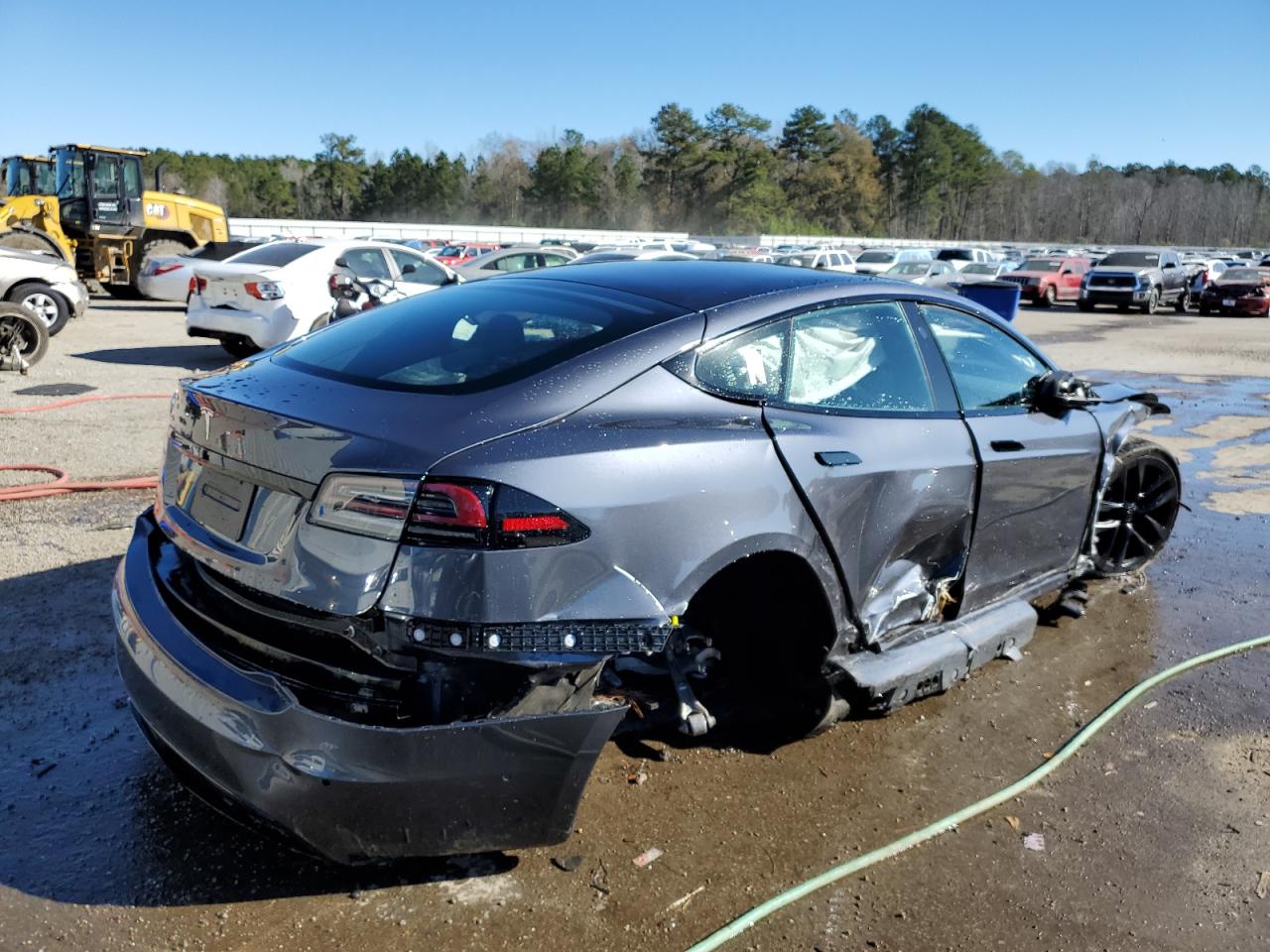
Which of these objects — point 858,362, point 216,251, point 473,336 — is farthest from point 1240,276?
point 473,336

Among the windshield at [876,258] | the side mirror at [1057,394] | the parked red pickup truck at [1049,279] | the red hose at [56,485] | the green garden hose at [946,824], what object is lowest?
the green garden hose at [946,824]

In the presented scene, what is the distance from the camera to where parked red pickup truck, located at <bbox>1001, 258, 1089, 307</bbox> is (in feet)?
103

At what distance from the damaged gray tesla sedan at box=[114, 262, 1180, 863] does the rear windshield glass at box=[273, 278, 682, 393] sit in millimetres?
15

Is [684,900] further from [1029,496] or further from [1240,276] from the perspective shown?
[1240,276]

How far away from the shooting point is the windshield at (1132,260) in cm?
3002

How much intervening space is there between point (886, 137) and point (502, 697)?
375 ft

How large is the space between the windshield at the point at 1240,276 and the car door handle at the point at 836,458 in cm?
3169

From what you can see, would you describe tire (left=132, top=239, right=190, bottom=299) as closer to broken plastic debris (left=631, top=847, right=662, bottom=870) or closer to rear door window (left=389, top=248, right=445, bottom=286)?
rear door window (left=389, top=248, right=445, bottom=286)

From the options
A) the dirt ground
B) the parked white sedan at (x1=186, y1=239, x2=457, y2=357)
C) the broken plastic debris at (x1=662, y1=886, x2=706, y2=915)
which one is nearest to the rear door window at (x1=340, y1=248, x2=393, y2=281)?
the parked white sedan at (x1=186, y1=239, x2=457, y2=357)

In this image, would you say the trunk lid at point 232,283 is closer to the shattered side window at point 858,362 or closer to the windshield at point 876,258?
the shattered side window at point 858,362

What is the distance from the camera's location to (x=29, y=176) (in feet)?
69.8

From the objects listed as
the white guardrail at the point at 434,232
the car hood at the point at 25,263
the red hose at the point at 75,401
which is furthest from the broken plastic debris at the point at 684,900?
the white guardrail at the point at 434,232

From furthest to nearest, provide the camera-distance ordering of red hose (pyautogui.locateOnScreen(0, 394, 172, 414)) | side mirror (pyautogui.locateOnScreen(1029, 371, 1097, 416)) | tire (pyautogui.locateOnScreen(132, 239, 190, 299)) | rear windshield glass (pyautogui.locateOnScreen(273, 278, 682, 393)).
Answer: tire (pyautogui.locateOnScreen(132, 239, 190, 299)), red hose (pyautogui.locateOnScreen(0, 394, 172, 414)), side mirror (pyautogui.locateOnScreen(1029, 371, 1097, 416)), rear windshield glass (pyautogui.locateOnScreen(273, 278, 682, 393))

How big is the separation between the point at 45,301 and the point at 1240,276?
103ft
